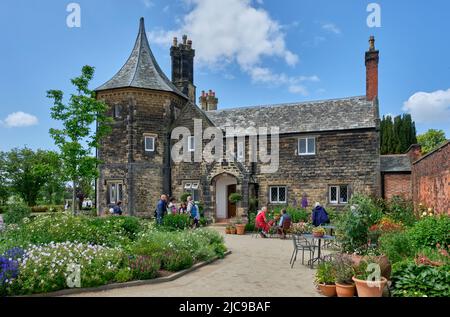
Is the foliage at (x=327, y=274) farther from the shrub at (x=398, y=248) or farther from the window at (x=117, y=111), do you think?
the window at (x=117, y=111)

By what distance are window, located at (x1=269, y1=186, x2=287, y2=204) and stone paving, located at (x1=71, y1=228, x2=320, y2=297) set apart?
11.0 metres

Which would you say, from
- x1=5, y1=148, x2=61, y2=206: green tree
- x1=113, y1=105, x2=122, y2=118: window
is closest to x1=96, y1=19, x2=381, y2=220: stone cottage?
x1=113, y1=105, x2=122, y2=118: window

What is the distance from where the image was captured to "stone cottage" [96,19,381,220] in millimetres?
21906

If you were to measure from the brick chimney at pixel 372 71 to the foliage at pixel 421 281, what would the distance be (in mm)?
18672

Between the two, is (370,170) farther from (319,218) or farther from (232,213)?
(232,213)

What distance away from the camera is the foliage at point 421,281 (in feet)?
20.1

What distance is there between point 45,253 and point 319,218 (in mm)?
Answer: 11869

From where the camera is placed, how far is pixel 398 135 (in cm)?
4384

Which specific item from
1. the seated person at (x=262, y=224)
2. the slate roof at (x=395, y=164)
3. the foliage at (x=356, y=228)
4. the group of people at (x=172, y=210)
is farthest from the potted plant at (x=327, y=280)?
the slate roof at (x=395, y=164)

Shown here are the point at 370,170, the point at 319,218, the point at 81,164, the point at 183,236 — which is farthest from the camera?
the point at 370,170

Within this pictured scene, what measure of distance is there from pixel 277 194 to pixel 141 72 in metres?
13.1
